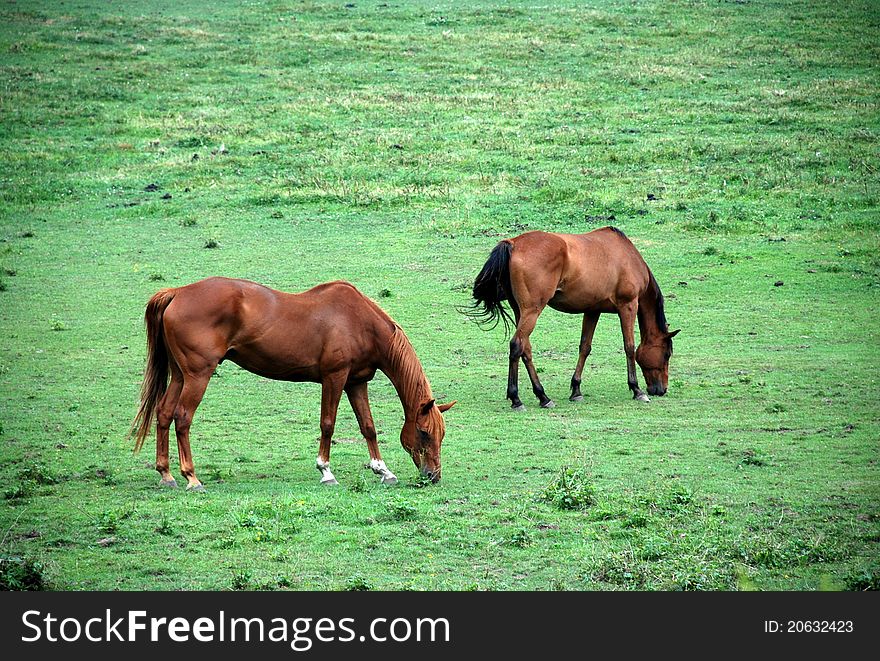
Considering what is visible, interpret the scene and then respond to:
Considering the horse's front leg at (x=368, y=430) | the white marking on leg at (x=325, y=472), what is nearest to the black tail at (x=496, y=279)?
the horse's front leg at (x=368, y=430)

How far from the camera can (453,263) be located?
21312mm

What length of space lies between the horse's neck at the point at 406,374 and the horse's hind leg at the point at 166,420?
2.04m

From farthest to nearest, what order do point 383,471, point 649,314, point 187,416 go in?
point 649,314 < point 383,471 < point 187,416

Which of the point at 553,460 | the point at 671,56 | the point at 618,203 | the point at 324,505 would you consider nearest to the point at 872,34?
the point at 671,56

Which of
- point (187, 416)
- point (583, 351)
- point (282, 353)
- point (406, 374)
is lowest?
point (583, 351)

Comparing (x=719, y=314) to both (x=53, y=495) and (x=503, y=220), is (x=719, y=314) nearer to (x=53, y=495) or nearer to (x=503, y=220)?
(x=503, y=220)

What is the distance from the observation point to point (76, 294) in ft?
64.9

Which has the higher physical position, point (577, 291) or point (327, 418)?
point (577, 291)

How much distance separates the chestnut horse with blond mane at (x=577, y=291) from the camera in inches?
555

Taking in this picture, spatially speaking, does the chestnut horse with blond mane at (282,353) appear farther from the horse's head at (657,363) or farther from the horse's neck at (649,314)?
the horse's neck at (649,314)

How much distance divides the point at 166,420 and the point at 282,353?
1.28 meters

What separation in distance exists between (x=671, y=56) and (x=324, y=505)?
33.3 meters

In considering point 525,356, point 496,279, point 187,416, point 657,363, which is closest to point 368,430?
point 187,416

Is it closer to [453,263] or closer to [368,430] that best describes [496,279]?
[368,430]
